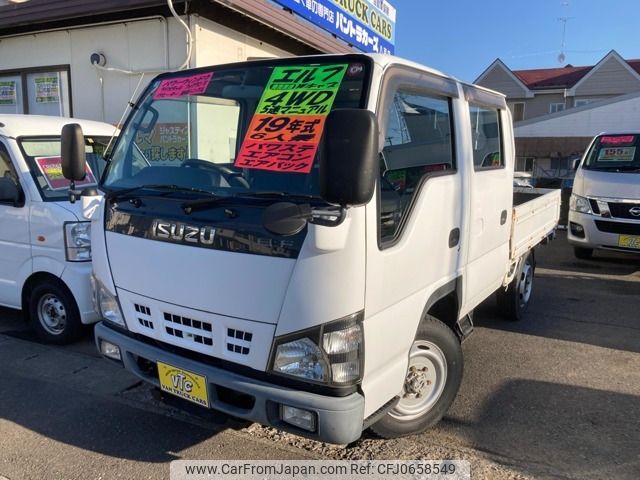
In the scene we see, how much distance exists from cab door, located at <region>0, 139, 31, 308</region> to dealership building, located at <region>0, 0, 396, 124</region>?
11.2ft

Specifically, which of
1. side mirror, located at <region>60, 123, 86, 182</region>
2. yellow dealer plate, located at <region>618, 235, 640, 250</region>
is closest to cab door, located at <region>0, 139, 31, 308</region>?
side mirror, located at <region>60, 123, 86, 182</region>

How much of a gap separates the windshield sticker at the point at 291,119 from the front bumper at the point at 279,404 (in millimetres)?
1018

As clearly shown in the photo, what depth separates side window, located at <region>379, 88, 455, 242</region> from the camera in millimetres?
2564

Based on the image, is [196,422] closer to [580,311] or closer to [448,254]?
[448,254]

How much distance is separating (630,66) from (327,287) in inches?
1441

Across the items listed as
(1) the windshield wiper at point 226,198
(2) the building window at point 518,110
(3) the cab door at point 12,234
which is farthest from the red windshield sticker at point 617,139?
(2) the building window at point 518,110

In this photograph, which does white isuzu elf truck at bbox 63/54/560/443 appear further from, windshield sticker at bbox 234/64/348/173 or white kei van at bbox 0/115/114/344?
white kei van at bbox 0/115/114/344

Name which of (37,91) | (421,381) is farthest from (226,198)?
(37,91)

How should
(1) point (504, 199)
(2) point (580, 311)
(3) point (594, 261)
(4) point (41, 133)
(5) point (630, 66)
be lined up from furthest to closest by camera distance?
(5) point (630, 66), (3) point (594, 261), (2) point (580, 311), (4) point (41, 133), (1) point (504, 199)

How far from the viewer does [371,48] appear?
12.3 meters

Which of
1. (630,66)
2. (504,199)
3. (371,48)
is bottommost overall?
(504,199)

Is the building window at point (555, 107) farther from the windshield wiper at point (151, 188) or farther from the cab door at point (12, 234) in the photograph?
the windshield wiper at point (151, 188)

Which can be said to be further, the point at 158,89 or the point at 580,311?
the point at 580,311

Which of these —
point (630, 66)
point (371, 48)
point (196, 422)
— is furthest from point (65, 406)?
point (630, 66)
